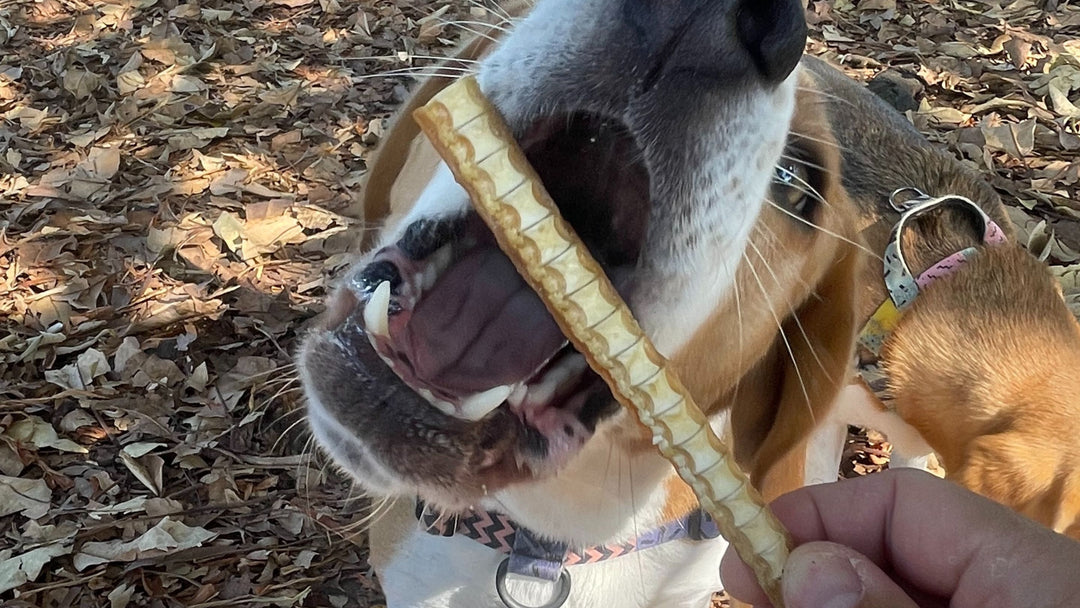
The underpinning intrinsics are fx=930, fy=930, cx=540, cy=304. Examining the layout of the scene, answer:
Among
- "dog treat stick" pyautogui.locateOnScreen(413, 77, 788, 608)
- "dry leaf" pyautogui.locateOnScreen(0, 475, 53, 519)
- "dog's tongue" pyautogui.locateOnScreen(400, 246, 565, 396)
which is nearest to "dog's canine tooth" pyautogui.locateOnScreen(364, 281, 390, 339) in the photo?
"dog's tongue" pyautogui.locateOnScreen(400, 246, 565, 396)

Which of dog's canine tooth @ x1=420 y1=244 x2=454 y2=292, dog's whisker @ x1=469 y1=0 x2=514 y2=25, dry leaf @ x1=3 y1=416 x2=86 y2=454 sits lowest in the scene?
dry leaf @ x1=3 y1=416 x2=86 y2=454

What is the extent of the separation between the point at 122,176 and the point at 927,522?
4.06m

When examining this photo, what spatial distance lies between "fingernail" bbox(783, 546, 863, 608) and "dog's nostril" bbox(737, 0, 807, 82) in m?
0.69

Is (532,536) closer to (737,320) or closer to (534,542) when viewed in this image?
(534,542)

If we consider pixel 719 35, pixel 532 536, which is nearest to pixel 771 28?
pixel 719 35

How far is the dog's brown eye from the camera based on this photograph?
1.79m

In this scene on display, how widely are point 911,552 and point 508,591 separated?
111cm

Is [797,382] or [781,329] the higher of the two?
[781,329]

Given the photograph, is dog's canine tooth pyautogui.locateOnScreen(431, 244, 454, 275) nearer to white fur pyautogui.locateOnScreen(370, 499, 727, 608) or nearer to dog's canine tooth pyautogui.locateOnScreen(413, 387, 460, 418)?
dog's canine tooth pyautogui.locateOnScreen(413, 387, 460, 418)

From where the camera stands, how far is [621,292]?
1590mm

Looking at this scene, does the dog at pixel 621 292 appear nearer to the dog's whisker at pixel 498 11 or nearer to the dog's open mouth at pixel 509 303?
the dog's open mouth at pixel 509 303

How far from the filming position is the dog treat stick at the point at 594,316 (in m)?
1.24

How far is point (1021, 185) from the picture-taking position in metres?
4.61

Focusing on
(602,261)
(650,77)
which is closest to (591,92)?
(650,77)
